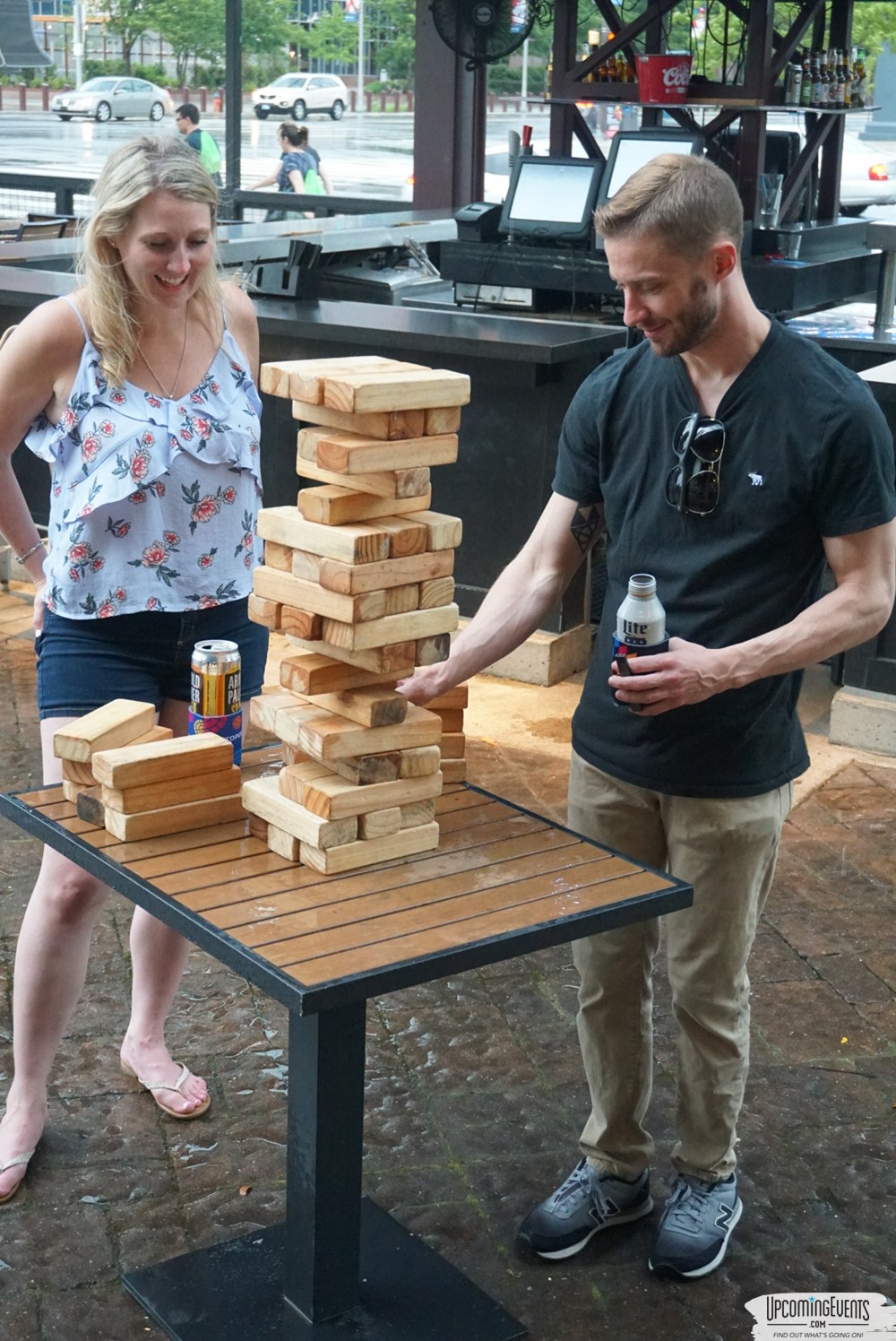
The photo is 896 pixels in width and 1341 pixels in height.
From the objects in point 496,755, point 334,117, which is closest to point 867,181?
point 334,117

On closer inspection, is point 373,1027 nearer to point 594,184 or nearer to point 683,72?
point 594,184

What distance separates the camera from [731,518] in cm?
229

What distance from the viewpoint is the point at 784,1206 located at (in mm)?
2828

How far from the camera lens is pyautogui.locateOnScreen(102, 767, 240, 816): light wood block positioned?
218 centimetres

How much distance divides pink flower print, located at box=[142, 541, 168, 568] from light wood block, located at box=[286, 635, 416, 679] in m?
0.50

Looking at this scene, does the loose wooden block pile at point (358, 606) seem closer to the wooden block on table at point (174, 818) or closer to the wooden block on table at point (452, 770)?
the wooden block on table at point (174, 818)

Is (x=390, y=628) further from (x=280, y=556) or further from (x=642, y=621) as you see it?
(x=642, y=621)

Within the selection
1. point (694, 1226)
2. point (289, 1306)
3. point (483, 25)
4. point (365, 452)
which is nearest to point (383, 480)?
point (365, 452)

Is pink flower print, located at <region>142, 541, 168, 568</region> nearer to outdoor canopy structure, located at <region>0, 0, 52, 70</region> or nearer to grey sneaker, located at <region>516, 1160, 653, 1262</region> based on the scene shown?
grey sneaker, located at <region>516, 1160, 653, 1262</region>

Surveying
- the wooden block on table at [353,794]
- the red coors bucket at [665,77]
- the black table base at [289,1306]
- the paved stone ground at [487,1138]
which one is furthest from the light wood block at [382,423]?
the red coors bucket at [665,77]

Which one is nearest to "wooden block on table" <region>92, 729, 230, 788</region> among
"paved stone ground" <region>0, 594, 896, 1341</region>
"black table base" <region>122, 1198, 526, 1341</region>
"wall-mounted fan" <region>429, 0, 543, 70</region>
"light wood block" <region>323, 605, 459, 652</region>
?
"light wood block" <region>323, 605, 459, 652</region>

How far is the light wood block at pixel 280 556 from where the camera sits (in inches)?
86.7

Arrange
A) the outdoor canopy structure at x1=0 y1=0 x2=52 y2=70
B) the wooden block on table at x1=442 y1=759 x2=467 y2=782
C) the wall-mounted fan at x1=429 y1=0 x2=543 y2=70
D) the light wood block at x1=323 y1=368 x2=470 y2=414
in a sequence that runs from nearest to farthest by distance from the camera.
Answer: the light wood block at x1=323 y1=368 x2=470 y2=414
the wooden block on table at x1=442 y1=759 x2=467 y2=782
the wall-mounted fan at x1=429 y1=0 x2=543 y2=70
the outdoor canopy structure at x1=0 y1=0 x2=52 y2=70

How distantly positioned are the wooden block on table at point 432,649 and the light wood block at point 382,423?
0.29 metres
